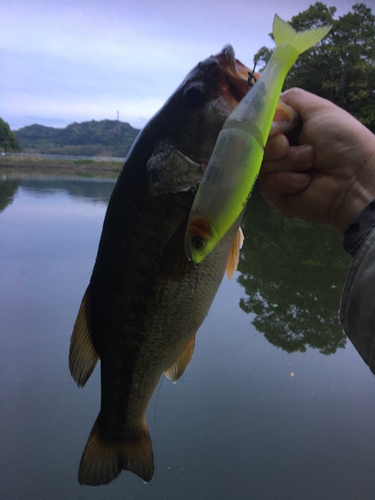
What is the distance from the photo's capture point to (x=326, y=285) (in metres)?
4.04

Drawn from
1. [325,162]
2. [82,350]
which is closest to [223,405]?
[82,350]

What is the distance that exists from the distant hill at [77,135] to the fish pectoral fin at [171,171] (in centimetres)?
4687

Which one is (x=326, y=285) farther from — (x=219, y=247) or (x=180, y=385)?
(x=219, y=247)

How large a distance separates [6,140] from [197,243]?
113 ft

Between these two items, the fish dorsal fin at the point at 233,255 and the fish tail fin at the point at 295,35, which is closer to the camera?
the fish tail fin at the point at 295,35

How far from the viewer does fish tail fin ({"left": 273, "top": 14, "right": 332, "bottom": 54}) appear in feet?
2.36

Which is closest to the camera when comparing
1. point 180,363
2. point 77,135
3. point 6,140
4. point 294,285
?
point 180,363

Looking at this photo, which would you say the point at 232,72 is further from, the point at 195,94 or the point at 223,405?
the point at 223,405

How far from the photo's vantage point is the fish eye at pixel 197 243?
0.61m

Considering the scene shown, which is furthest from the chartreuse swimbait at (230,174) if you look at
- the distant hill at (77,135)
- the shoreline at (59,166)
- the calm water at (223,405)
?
the distant hill at (77,135)

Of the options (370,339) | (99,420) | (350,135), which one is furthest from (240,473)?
(350,135)

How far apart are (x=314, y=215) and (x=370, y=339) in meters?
0.66

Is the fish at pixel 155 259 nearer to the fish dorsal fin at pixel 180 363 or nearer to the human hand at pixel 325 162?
the fish dorsal fin at pixel 180 363

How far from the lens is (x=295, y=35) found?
729mm
